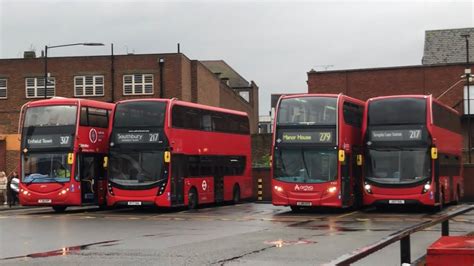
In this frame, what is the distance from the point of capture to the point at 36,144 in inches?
973

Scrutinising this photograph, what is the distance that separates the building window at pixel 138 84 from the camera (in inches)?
1964

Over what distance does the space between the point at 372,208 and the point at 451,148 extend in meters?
4.30

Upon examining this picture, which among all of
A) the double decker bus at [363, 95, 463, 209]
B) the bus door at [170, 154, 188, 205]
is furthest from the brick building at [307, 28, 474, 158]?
the bus door at [170, 154, 188, 205]

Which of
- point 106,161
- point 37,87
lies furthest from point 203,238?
point 37,87

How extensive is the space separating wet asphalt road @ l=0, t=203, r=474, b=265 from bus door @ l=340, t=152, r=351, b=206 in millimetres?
612

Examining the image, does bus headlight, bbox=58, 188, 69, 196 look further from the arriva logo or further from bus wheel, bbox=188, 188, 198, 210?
the arriva logo

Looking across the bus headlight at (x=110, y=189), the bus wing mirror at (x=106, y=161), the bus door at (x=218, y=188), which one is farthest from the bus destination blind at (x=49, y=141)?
the bus door at (x=218, y=188)

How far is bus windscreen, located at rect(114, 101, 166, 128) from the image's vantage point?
24141 millimetres

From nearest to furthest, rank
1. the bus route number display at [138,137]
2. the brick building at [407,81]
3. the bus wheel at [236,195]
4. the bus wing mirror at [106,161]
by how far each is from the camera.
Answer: the bus route number display at [138,137] → the bus wing mirror at [106,161] → the bus wheel at [236,195] → the brick building at [407,81]

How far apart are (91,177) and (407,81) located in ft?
95.1

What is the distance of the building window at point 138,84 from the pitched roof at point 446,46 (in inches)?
853

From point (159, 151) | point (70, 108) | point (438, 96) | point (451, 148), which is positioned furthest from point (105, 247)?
point (438, 96)

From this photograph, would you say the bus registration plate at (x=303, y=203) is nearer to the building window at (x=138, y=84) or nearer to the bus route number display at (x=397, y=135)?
the bus route number display at (x=397, y=135)

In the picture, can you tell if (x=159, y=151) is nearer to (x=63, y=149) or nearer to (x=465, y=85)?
(x=63, y=149)
